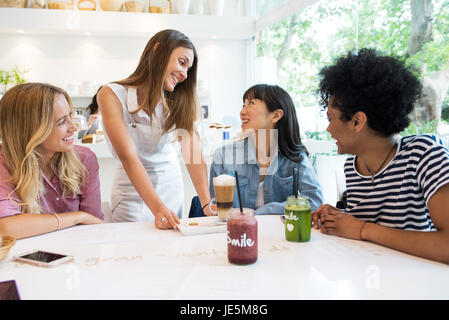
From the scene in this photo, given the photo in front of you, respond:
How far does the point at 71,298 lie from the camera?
868 millimetres

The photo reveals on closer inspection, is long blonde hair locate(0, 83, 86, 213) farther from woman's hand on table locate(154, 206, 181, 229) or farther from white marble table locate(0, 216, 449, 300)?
woman's hand on table locate(154, 206, 181, 229)

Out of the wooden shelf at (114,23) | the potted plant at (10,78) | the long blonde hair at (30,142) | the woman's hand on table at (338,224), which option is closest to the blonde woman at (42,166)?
the long blonde hair at (30,142)

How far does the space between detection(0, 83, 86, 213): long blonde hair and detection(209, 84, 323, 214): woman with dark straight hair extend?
789 millimetres

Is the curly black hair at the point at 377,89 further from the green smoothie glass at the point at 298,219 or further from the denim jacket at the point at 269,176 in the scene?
the denim jacket at the point at 269,176

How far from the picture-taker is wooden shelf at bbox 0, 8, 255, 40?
4137mm

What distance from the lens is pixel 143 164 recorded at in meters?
2.08

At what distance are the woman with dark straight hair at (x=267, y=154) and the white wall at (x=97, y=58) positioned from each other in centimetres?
278

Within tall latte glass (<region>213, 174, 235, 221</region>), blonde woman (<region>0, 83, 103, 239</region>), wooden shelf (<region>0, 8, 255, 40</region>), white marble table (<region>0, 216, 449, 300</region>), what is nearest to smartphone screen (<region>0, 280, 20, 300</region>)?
white marble table (<region>0, 216, 449, 300</region>)

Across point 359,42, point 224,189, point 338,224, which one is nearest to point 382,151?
point 338,224

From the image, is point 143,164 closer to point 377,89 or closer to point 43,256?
point 43,256

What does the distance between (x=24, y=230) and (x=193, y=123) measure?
1030 mm

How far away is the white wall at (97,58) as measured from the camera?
459 cm

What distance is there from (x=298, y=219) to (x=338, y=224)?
6.7 inches
